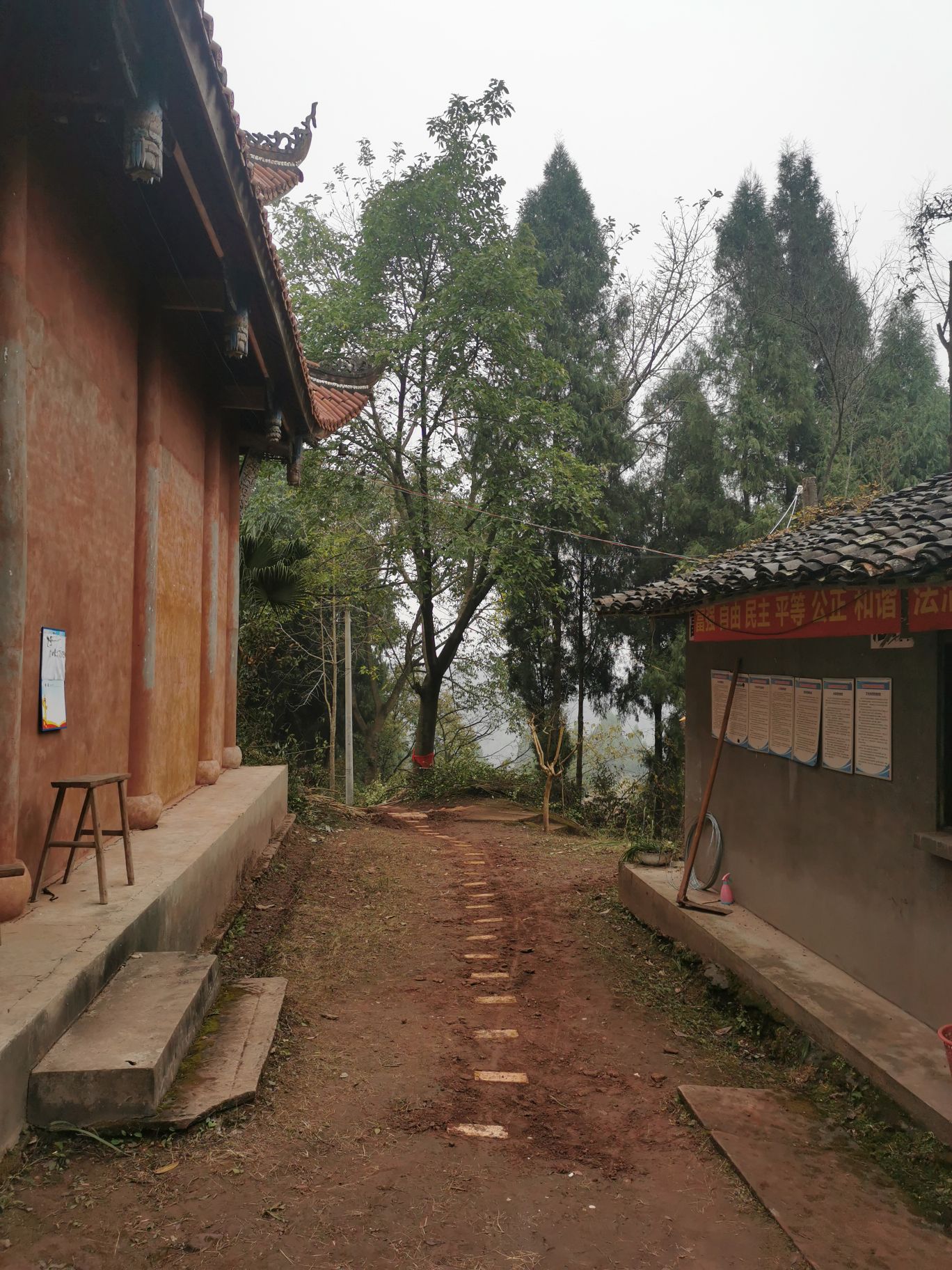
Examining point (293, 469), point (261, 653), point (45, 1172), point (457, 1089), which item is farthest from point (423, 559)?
point (45, 1172)

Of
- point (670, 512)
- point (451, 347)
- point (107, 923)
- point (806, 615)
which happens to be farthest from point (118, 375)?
point (670, 512)

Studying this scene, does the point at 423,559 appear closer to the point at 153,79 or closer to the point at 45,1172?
the point at 153,79

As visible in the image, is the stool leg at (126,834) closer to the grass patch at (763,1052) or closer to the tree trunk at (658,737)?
the grass patch at (763,1052)

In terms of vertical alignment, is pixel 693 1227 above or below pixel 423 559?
below

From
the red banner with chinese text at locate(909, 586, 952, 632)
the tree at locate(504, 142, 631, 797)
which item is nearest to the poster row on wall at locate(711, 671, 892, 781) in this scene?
the red banner with chinese text at locate(909, 586, 952, 632)

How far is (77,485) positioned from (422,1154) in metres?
4.14

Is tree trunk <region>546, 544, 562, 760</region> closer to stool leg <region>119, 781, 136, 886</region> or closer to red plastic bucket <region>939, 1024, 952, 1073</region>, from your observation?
stool leg <region>119, 781, 136, 886</region>

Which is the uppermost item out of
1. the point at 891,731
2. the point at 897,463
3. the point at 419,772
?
the point at 897,463

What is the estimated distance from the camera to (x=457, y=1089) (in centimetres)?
452

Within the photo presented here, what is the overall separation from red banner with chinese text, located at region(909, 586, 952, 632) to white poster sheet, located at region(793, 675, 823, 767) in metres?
1.15

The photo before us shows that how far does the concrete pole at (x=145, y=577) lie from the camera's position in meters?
6.80

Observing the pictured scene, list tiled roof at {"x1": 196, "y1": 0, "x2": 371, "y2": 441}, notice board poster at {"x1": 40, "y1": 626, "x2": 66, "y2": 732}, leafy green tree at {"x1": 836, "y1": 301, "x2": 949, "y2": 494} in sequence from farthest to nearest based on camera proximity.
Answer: leafy green tree at {"x1": 836, "y1": 301, "x2": 949, "y2": 494}, tiled roof at {"x1": 196, "y1": 0, "x2": 371, "y2": 441}, notice board poster at {"x1": 40, "y1": 626, "x2": 66, "y2": 732}

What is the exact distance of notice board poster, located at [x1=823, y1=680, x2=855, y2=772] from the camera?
219 inches

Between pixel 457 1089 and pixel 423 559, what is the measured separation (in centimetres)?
1340
